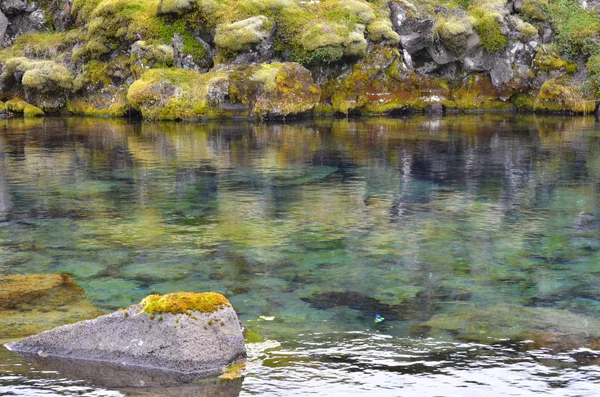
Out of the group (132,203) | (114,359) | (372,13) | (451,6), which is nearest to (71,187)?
(132,203)

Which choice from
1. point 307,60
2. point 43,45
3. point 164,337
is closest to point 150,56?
point 307,60

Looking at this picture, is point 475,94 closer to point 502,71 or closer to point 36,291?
point 502,71

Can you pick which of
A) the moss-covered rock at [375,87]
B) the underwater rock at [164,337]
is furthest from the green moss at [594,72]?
the underwater rock at [164,337]

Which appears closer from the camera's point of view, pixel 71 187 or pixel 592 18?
pixel 71 187

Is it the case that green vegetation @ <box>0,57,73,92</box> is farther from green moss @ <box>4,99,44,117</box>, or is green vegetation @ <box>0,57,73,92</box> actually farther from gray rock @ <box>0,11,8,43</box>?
gray rock @ <box>0,11,8,43</box>

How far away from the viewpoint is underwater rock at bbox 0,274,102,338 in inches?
413

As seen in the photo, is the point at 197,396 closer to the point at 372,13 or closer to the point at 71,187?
the point at 71,187

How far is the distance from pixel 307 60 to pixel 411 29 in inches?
325

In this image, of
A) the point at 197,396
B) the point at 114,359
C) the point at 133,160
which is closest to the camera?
the point at 197,396

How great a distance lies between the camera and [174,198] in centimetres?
2094

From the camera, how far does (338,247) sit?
49.9 feet

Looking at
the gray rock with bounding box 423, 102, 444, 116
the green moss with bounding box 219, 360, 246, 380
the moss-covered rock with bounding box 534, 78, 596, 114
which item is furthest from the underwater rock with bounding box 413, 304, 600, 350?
the gray rock with bounding box 423, 102, 444, 116

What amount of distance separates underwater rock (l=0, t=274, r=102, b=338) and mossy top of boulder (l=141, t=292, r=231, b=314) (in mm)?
2239

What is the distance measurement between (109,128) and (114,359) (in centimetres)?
3593
